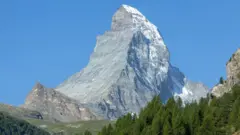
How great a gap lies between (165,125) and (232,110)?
19.4 m

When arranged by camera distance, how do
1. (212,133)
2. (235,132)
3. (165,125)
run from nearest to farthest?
1. (235,132)
2. (212,133)
3. (165,125)

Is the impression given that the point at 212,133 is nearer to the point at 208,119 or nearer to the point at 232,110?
the point at 208,119

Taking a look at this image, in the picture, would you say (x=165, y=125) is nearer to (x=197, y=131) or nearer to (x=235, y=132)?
(x=197, y=131)

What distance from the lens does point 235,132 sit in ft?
569

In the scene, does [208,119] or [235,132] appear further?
[208,119]

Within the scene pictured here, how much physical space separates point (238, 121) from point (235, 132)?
10338 millimetres

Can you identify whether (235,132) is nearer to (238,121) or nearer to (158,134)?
(238,121)

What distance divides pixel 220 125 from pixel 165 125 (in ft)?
49.5

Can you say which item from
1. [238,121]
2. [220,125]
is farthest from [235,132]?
[220,125]

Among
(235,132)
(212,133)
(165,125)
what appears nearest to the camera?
(235,132)

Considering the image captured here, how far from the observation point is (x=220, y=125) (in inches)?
7702

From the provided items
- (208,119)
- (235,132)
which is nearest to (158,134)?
(208,119)

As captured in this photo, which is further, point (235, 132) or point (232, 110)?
point (232, 110)

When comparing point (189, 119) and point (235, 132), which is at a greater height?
point (189, 119)
